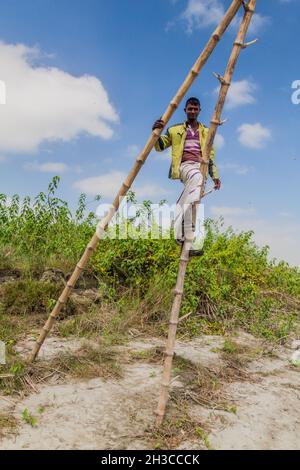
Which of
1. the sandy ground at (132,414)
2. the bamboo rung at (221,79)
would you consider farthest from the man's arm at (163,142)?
the sandy ground at (132,414)

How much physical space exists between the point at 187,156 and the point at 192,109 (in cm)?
44

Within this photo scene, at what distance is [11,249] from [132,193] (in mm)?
2017

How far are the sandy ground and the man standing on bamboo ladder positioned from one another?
124cm

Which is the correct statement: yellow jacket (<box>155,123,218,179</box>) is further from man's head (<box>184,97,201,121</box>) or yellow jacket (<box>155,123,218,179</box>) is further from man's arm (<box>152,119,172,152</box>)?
man's head (<box>184,97,201,121</box>)

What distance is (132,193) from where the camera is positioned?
7207 millimetres

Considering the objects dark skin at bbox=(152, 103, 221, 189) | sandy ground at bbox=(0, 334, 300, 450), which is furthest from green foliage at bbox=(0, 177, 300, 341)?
dark skin at bbox=(152, 103, 221, 189)

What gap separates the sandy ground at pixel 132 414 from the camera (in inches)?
119

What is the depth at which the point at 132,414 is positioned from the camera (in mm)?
3340

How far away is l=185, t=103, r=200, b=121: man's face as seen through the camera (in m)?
4.30

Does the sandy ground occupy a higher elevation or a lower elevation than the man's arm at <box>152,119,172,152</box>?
lower

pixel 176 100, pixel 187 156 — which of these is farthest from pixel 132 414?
pixel 176 100

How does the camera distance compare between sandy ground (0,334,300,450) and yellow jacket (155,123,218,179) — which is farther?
yellow jacket (155,123,218,179)
